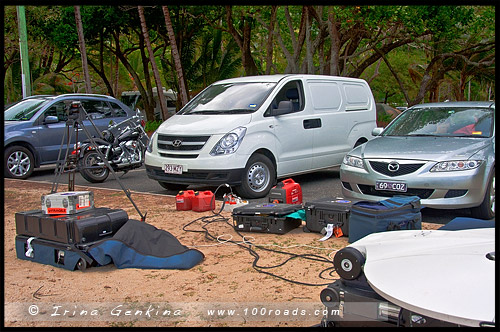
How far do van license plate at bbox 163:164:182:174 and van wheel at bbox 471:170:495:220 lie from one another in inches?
168

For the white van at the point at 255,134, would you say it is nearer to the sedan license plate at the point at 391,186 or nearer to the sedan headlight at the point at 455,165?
the sedan license plate at the point at 391,186

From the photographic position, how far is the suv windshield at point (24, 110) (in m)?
11.7

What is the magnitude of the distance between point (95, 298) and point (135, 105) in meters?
26.7

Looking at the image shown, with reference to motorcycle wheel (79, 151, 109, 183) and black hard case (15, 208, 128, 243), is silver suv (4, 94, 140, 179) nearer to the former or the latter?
motorcycle wheel (79, 151, 109, 183)

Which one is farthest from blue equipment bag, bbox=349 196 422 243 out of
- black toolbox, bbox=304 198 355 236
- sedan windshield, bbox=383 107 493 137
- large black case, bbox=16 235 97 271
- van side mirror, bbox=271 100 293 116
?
van side mirror, bbox=271 100 293 116

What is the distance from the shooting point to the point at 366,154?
23.9 feet

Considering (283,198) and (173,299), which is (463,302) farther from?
(283,198)

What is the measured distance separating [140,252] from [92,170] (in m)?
5.77

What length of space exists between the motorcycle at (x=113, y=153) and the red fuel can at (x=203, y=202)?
10.6 feet

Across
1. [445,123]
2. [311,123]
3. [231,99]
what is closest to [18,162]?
[231,99]

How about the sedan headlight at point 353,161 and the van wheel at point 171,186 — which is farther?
the van wheel at point 171,186

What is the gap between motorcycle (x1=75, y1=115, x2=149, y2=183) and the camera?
34.0 feet

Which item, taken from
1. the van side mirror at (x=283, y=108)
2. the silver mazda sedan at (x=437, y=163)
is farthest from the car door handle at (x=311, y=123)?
the silver mazda sedan at (x=437, y=163)

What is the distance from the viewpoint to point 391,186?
6.76m
